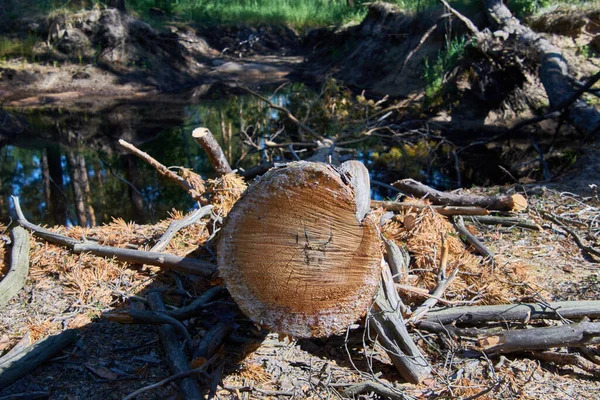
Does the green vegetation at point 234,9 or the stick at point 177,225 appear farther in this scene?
the green vegetation at point 234,9

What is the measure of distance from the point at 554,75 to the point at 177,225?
679cm

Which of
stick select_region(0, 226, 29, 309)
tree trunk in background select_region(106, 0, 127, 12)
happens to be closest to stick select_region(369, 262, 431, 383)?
stick select_region(0, 226, 29, 309)

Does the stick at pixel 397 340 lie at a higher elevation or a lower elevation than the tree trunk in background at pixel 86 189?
higher

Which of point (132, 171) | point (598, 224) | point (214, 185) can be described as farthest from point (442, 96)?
point (214, 185)

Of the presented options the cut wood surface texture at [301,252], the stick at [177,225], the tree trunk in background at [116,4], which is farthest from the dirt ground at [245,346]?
the tree trunk in background at [116,4]

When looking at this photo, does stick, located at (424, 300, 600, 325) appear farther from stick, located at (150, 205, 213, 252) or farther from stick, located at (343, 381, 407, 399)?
stick, located at (150, 205, 213, 252)

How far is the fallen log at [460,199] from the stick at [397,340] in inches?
69.3

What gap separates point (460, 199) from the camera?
14.9 feet

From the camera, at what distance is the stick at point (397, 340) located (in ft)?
8.75

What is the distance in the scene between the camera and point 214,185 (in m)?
4.17

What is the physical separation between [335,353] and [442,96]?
9200 mm

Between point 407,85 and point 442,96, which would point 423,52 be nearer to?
point 407,85

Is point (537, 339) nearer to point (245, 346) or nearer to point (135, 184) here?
Result: point (245, 346)

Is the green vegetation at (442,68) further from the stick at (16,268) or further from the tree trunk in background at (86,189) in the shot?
the stick at (16,268)
